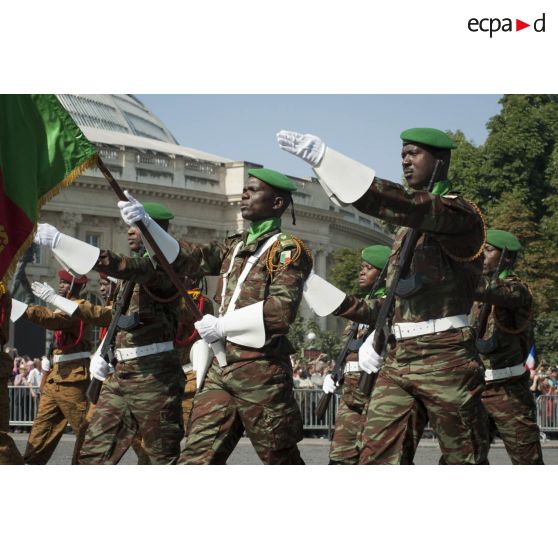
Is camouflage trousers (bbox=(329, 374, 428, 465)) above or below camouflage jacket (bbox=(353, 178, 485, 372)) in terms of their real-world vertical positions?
below

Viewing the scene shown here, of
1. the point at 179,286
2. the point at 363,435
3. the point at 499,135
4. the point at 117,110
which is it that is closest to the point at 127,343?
the point at 179,286

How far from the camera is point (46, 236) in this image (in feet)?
29.1

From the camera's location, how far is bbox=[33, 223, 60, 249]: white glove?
8.87 meters

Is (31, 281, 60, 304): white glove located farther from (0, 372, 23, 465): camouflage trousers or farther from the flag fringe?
(0, 372, 23, 465): camouflage trousers

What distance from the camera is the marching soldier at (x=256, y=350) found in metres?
7.52

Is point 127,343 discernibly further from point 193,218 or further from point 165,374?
point 193,218

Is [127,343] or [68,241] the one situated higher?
[68,241]

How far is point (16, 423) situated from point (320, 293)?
1632 cm

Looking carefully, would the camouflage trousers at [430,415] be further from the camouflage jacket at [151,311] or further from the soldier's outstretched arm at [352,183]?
the camouflage jacket at [151,311]

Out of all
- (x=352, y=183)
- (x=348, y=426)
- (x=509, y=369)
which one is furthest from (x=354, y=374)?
(x=352, y=183)

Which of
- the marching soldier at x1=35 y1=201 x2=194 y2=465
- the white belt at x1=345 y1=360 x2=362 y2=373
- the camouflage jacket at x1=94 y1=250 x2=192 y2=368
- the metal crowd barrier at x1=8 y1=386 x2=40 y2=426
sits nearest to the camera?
the marching soldier at x1=35 y1=201 x2=194 y2=465

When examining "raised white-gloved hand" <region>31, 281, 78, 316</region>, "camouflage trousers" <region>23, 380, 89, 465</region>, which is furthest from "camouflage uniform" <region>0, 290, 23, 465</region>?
"camouflage trousers" <region>23, 380, 89, 465</region>

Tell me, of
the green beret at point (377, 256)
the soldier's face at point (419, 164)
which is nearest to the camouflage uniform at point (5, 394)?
the soldier's face at point (419, 164)

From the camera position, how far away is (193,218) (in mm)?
71375
